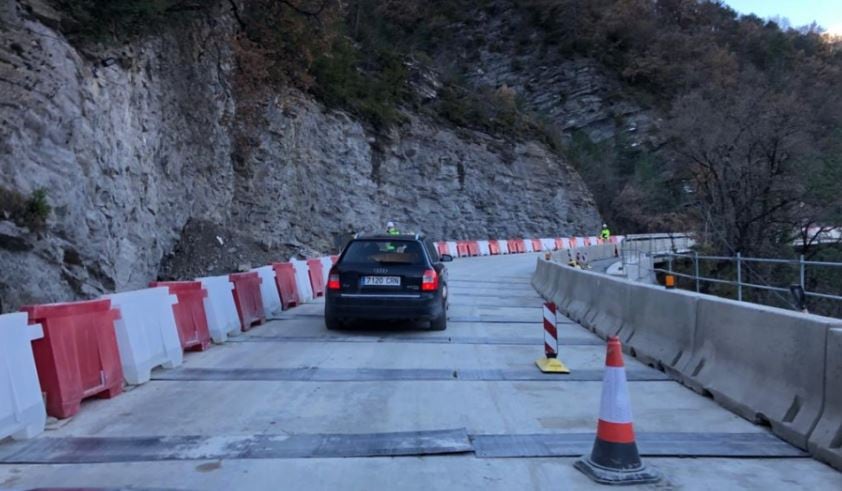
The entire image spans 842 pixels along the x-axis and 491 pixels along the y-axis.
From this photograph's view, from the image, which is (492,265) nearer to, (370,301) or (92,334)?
(370,301)

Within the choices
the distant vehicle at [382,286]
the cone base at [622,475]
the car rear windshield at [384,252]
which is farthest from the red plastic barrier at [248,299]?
the cone base at [622,475]

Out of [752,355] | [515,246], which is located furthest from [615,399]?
[515,246]

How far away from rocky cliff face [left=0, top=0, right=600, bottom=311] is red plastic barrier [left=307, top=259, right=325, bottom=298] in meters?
3.14

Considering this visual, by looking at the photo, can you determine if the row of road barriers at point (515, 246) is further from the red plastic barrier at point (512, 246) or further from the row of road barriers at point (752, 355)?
the row of road barriers at point (752, 355)

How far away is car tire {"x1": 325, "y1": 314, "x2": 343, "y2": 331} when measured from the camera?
12.1m

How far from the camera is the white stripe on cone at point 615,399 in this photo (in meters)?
5.21

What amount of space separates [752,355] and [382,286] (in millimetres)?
A: 6121

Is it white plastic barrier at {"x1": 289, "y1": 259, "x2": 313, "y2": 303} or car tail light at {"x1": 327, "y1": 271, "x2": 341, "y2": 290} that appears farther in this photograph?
white plastic barrier at {"x1": 289, "y1": 259, "x2": 313, "y2": 303}

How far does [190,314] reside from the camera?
398 inches

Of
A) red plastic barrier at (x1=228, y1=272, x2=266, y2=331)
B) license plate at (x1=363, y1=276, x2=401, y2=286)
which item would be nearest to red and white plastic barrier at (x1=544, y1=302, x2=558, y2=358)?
license plate at (x1=363, y1=276, x2=401, y2=286)

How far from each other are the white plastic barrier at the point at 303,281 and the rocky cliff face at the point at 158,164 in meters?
3.47

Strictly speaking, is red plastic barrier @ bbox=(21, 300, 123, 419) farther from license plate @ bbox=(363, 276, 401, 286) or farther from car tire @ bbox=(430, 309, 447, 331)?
car tire @ bbox=(430, 309, 447, 331)

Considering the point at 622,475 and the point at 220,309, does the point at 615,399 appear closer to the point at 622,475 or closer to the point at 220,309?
the point at 622,475

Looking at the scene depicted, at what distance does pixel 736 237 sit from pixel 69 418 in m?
27.0
